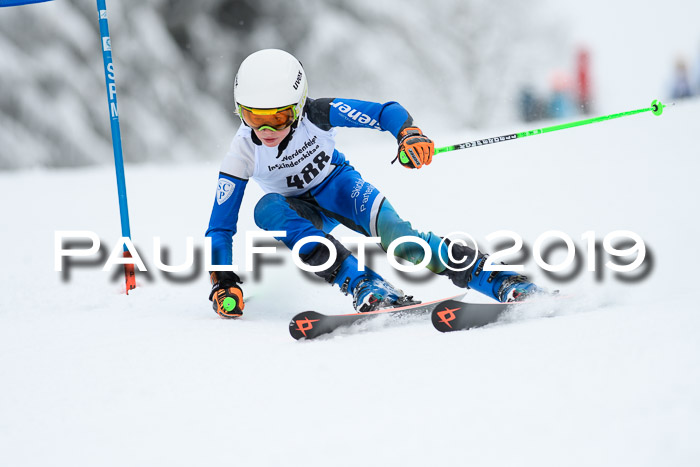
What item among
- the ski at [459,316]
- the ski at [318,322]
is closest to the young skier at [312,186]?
Result: the ski at [318,322]

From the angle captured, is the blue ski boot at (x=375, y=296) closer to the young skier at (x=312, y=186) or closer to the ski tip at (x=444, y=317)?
the young skier at (x=312, y=186)

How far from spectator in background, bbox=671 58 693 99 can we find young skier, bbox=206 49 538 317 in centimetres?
1163

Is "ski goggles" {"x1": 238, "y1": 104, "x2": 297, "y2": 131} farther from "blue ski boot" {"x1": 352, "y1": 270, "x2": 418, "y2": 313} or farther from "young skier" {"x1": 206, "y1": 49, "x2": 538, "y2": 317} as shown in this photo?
"blue ski boot" {"x1": 352, "y1": 270, "x2": 418, "y2": 313}

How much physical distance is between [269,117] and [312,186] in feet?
1.75

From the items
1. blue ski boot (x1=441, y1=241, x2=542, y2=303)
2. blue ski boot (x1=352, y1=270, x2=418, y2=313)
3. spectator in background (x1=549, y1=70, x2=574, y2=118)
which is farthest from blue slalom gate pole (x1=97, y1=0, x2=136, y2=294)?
spectator in background (x1=549, y1=70, x2=574, y2=118)

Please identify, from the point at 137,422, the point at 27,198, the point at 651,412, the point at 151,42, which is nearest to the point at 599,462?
the point at 651,412

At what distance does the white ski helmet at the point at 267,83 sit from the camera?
2936 mm

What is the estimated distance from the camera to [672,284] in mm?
4164

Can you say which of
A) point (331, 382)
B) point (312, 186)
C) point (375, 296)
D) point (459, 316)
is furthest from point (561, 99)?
point (331, 382)

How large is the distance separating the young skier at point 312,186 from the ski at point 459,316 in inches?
15.6

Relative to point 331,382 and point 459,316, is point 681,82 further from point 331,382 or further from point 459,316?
point 331,382

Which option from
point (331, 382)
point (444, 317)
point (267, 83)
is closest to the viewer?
point (331, 382)

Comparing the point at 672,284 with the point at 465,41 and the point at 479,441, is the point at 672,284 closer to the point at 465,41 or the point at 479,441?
the point at 479,441

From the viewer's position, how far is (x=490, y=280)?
2.98m
